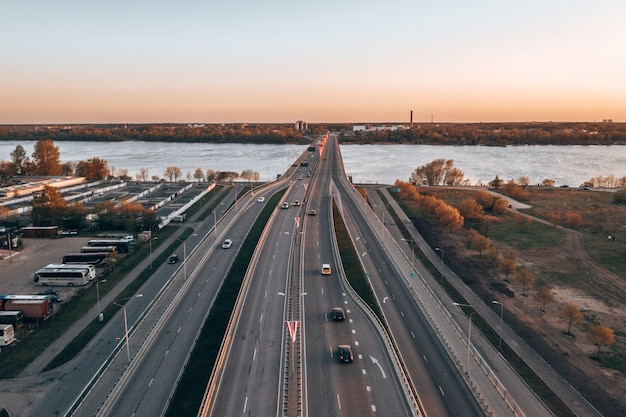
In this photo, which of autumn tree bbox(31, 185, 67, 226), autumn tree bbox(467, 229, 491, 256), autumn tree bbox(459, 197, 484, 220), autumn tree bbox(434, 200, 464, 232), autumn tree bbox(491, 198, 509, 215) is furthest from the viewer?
autumn tree bbox(491, 198, 509, 215)

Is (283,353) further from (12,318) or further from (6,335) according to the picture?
(12,318)

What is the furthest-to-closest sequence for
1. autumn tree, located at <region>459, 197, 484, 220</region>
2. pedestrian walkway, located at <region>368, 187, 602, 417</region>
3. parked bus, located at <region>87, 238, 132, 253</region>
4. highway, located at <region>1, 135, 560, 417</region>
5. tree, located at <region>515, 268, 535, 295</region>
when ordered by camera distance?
autumn tree, located at <region>459, 197, 484, 220</region>, parked bus, located at <region>87, 238, 132, 253</region>, tree, located at <region>515, 268, 535, 295</region>, pedestrian walkway, located at <region>368, 187, 602, 417</region>, highway, located at <region>1, 135, 560, 417</region>

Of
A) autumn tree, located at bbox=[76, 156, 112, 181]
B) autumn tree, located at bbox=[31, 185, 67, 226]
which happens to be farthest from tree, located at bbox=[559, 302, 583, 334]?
autumn tree, located at bbox=[76, 156, 112, 181]

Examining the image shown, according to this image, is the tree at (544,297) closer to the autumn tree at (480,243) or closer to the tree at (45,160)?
the autumn tree at (480,243)

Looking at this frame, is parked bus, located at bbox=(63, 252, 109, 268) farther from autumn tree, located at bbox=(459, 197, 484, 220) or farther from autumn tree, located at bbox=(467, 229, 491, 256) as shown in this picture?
autumn tree, located at bbox=(459, 197, 484, 220)

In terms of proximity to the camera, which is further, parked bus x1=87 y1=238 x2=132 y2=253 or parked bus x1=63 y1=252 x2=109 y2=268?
parked bus x1=87 y1=238 x2=132 y2=253

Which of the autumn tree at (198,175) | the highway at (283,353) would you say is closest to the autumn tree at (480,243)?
the highway at (283,353)

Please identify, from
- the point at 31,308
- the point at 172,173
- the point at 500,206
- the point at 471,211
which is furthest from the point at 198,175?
the point at 31,308
